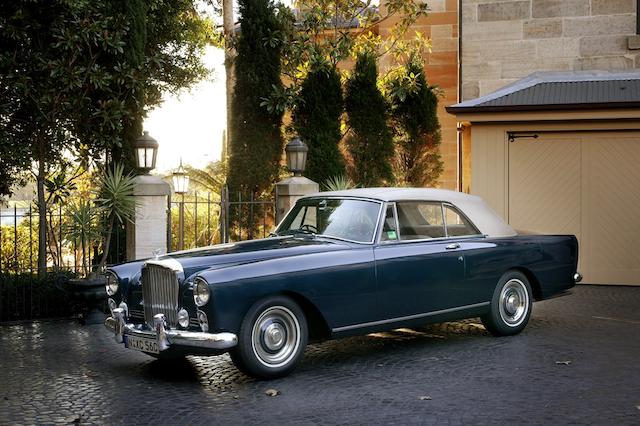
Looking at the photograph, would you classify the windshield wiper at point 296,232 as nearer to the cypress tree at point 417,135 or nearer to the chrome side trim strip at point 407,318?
the chrome side trim strip at point 407,318

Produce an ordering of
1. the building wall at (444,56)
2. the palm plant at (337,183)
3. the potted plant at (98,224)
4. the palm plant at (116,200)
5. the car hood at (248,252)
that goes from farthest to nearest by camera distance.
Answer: the building wall at (444,56) < the palm plant at (337,183) < the palm plant at (116,200) < the potted plant at (98,224) < the car hood at (248,252)

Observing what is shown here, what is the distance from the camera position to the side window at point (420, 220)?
810 cm

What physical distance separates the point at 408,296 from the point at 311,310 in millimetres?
1122

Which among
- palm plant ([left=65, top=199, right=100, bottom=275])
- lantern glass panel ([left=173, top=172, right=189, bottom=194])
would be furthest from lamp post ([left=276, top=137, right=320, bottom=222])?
lantern glass panel ([left=173, top=172, right=189, bottom=194])

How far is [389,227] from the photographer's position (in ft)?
26.0

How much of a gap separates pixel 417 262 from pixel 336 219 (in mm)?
904

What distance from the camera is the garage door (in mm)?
13828

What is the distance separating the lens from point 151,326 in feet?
22.8

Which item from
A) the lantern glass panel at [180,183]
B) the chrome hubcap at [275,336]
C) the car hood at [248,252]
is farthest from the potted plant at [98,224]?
the lantern glass panel at [180,183]

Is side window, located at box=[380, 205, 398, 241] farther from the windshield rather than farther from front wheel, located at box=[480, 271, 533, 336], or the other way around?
front wheel, located at box=[480, 271, 533, 336]

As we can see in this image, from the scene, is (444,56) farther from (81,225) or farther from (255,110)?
(81,225)

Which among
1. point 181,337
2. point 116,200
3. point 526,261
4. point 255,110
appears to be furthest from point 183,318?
point 255,110

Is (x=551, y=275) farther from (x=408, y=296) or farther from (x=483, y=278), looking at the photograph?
(x=408, y=296)

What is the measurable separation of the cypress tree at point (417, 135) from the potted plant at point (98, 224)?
6.78 meters
